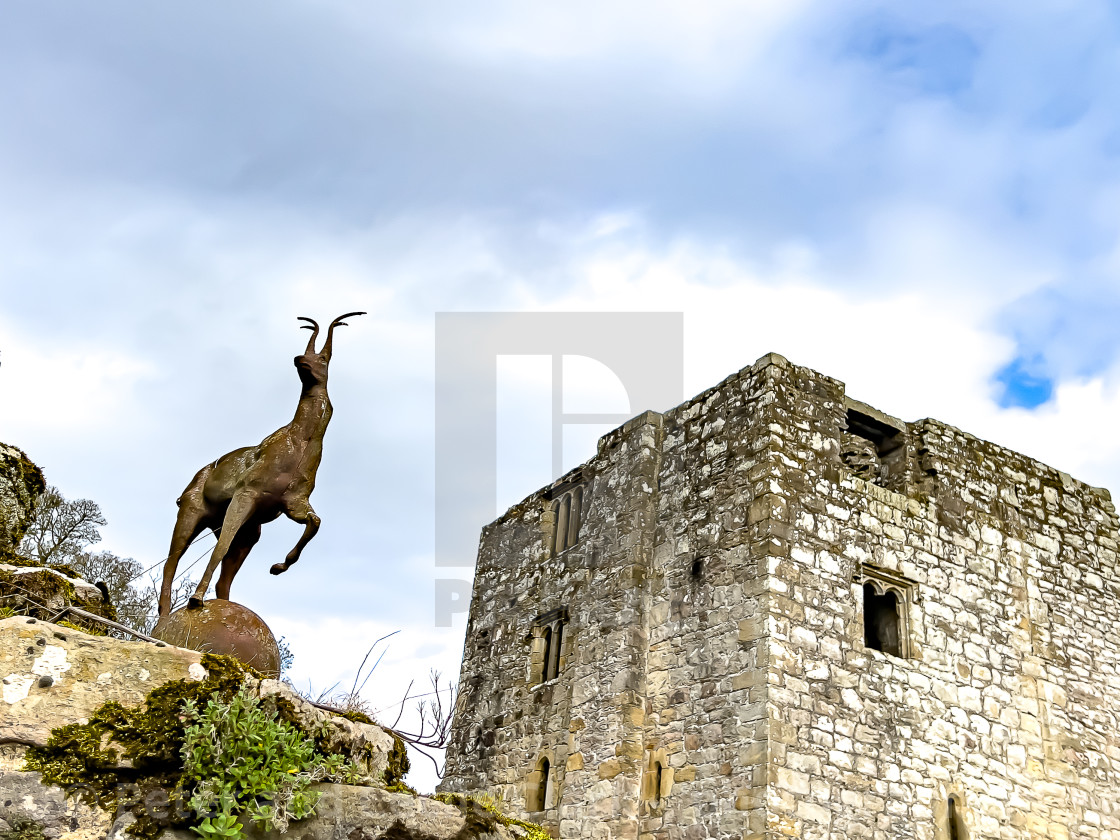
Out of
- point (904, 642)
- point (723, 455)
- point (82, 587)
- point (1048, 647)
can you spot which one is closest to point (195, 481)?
point (82, 587)

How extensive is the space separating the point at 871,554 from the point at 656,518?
2.40 m

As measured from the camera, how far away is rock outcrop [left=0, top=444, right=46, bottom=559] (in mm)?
5820

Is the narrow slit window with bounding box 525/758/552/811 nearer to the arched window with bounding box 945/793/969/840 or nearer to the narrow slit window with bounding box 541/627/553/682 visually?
the narrow slit window with bounding box 541/627/553/682

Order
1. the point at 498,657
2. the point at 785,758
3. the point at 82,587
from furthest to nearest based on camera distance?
the point at 498,657, the point at 785,758, the point at 82,587

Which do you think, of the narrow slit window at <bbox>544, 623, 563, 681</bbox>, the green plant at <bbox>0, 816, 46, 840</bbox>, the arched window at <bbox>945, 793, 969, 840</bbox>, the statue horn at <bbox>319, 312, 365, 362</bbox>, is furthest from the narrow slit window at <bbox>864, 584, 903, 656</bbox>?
the green plant at <bbox>0, 816, 46, 840</bbox>

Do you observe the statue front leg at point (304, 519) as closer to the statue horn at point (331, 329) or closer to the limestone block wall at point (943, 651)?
the statue horn at point (331, 329)

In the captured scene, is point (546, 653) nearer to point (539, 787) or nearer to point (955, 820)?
point (539, 787)

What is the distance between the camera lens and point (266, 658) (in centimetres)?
479

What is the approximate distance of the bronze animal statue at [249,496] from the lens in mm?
5379

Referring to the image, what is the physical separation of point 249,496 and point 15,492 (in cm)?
155

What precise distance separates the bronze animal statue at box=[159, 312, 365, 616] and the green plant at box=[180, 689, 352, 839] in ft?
5.81

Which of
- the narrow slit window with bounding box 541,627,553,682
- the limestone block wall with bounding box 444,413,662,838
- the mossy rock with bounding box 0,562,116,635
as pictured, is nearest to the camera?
the mossy rock with bounding box 0,562,116,635

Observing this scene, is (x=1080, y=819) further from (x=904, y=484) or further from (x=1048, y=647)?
(x=904, y=484)

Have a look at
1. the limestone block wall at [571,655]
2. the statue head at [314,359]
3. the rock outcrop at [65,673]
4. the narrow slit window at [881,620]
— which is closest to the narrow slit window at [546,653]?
the limestone block wall at [571,655]
